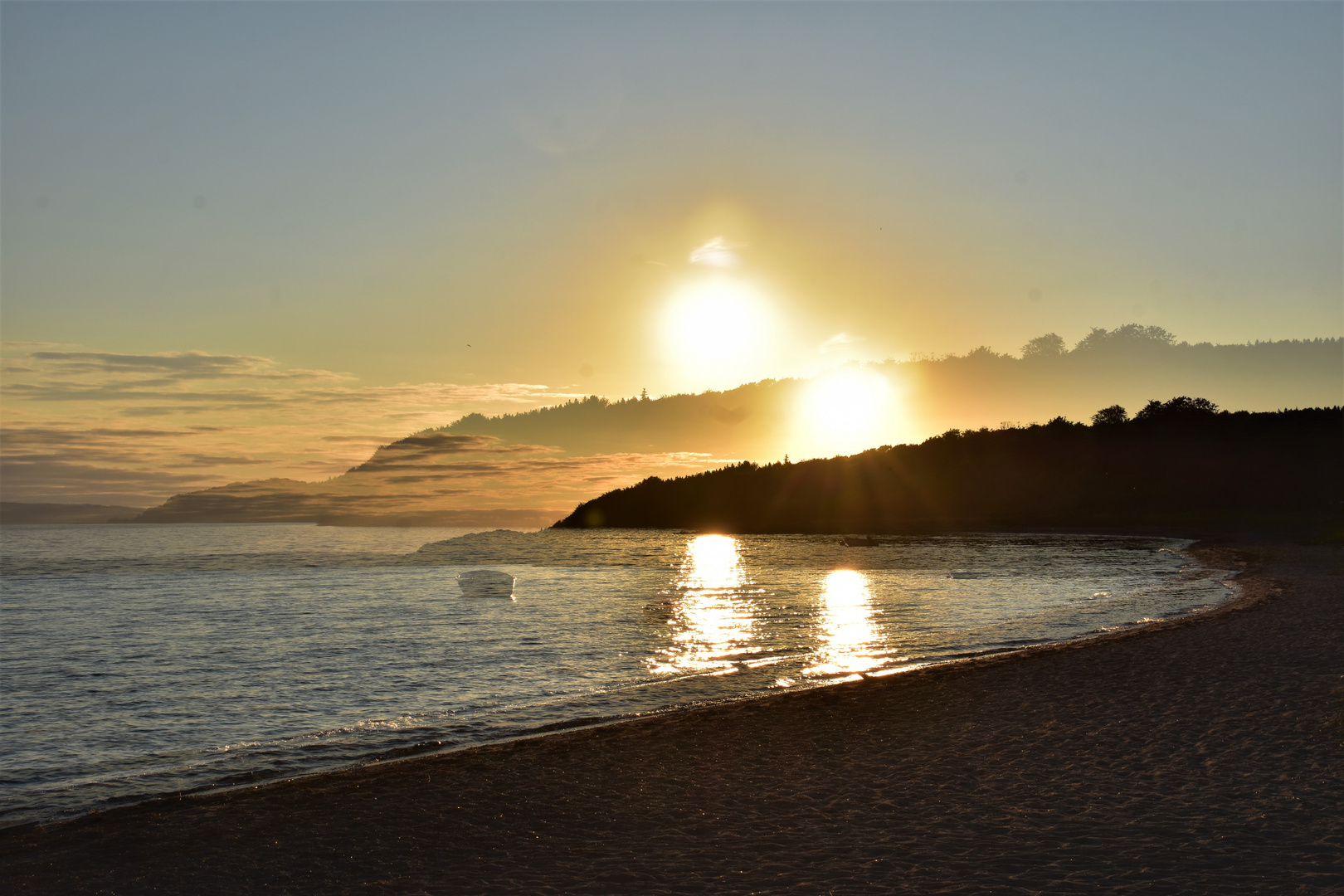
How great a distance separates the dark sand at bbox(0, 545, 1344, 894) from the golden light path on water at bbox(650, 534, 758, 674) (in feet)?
22.2

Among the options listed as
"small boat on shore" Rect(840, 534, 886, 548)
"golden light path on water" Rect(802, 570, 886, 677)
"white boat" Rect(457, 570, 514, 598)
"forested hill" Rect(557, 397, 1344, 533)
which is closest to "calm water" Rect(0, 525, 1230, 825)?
"golden light path on water" Rect(802, 570, 886, 677)

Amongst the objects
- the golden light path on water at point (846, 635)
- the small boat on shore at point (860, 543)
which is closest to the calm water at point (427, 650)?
the golden light path on water at point (846, 635)

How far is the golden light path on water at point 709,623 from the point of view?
2186 centimetres

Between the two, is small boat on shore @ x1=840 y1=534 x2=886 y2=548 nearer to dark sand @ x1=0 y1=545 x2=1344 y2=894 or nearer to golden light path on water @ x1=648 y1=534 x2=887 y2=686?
golden light path on water @ x1=648 y1=534 x2=887 y2=686

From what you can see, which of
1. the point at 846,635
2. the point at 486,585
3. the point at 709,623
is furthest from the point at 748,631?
the point at 486,585

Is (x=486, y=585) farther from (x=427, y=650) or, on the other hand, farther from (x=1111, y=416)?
(x=1111, y=416)

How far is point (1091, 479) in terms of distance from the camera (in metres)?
145

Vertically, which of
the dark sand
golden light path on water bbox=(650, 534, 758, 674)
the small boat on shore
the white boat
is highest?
the dark sand

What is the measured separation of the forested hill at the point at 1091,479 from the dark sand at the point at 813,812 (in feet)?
317

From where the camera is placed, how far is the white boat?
46.8 metres

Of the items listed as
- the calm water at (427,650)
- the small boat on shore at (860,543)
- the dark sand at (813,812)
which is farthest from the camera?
the small boat on shore at (860,543)

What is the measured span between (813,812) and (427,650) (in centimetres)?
1790

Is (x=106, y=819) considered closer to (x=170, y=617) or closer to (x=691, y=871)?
(x=691, y=871)

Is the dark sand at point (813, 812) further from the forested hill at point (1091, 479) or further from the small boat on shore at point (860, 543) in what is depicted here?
the forested hill at point (1091, 479)
